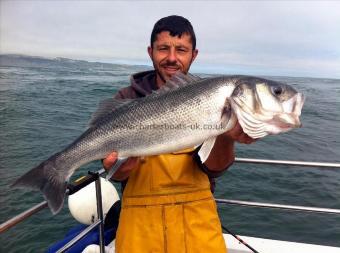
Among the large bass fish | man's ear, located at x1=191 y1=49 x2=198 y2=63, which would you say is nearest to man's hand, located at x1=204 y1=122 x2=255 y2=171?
the large bass fish

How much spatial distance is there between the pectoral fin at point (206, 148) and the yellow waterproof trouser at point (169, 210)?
263 millimetres

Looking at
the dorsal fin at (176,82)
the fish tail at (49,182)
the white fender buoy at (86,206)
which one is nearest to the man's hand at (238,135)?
the dorsal fin at (176,82)

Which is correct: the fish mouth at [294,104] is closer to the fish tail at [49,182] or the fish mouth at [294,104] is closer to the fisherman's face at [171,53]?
the fisherman's face at [171,53]

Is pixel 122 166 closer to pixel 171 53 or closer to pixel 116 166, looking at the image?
pixel 116 166

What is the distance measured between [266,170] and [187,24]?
1096cm

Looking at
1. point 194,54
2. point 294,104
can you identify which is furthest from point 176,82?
point 294,104

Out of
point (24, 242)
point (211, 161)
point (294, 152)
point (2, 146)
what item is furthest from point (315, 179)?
point (2, 146)

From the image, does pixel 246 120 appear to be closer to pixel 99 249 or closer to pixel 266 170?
pixel 99 249

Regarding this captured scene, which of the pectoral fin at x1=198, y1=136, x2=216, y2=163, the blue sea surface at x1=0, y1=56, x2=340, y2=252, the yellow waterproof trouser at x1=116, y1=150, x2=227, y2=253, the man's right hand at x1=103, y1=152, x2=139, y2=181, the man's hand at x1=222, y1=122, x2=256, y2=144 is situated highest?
the man's hand at x1=222, y1=122, x2=256, y2=144

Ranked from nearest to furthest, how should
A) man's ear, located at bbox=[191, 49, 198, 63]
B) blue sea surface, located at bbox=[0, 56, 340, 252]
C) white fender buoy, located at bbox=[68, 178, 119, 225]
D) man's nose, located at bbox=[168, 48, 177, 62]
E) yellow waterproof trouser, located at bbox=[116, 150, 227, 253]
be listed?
yellow waterproof trouser, located at bbox=[116, 150, 227, 253], man's nose, located at bbox=[168, 48, 177, 62], man's ear, located at bbox=[191, 49, 198, 63], white fender buoy, located at bbox=[68, 178, 119, 225], blue sea surface, located at bbox=[0, 56, 340, 252]

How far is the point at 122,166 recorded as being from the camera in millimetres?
3080

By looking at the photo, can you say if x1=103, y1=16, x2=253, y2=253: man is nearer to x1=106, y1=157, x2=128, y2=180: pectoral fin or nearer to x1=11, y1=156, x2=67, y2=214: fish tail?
x1=106, y1=157, x2=128, y2=180: pectoral fin

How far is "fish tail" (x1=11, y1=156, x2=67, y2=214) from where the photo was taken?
9.59 feet

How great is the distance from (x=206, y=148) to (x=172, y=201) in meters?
0.58
